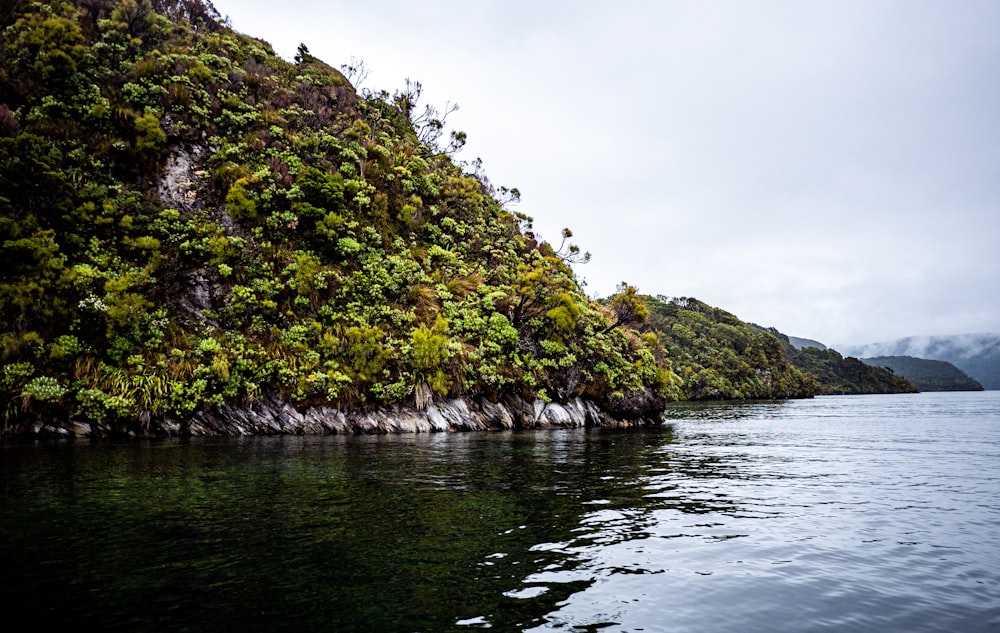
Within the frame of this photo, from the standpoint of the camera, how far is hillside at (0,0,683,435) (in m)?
24.9

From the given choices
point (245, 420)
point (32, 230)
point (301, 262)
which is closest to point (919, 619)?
point (245, 420)

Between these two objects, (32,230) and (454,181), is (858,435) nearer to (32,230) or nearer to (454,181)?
(454,181)

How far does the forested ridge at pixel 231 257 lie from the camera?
25.1m

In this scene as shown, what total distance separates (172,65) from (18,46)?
8759 mm

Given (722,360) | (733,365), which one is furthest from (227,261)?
(733,365)

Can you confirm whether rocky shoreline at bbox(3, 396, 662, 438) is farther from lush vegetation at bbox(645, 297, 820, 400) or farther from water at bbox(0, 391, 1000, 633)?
lush vegetation at bbox(645, 297, 820, 400)

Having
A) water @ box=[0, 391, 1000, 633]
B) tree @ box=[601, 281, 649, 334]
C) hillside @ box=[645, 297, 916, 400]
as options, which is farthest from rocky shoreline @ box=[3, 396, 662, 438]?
hillside @ box=[645, 297, 916, 400]

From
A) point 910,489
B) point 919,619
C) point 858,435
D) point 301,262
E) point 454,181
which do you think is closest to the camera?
point 919,619

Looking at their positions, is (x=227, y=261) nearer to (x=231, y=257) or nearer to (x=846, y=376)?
(x=231, y=257)

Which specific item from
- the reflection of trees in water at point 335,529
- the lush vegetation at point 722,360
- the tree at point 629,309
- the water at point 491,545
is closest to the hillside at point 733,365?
the lush vegetation at point 722,360

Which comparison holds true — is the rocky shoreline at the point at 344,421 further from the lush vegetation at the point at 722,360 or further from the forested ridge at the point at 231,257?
the lush vegetation at the point at 722,360

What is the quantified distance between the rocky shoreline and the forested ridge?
510 millimetres

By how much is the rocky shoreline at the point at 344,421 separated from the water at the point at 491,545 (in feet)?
20.7

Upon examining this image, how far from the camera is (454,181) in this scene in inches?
1912
